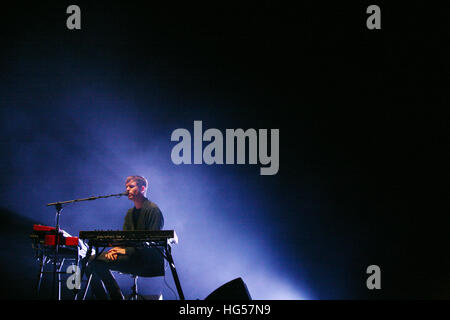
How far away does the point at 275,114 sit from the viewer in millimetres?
5590

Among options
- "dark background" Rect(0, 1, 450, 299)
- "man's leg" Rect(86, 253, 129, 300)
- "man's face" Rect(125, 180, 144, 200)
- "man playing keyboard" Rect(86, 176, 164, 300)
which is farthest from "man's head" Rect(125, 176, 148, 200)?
"dark background" Rect(0, 1, 450, 299)

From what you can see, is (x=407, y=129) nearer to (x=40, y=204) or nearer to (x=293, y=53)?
(x=293, y=53)

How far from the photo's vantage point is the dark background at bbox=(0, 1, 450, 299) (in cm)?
519

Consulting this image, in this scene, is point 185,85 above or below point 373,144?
above

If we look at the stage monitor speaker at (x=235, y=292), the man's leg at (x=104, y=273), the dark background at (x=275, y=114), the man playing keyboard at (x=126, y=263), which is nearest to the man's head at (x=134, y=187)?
the man playing keyboard at (x=126, y=263)

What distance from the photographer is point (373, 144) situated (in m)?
5.36

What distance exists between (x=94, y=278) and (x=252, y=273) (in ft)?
6.93

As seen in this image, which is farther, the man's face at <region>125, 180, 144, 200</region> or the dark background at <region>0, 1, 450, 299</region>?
the dark background at <region>0, 1, 450, 299</region>

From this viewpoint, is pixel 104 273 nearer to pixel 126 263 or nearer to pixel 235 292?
pixel 126 263

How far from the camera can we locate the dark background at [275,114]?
519 cm

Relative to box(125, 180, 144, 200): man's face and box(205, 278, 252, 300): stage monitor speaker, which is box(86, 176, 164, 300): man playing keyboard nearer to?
box(125, 180, 144, 200): man's face

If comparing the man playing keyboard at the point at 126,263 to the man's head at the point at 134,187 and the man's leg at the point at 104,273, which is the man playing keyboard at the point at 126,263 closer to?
the man's leg at the point at 104,273

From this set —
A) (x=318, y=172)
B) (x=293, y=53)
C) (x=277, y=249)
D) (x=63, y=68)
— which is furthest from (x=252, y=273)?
(x=63, y=68)
